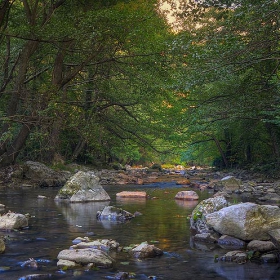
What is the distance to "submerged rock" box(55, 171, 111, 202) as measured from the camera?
46.9 feet

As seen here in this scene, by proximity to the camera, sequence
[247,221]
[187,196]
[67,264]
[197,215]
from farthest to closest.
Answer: [187,196] < [197,215] < [247,221] < [67,264]

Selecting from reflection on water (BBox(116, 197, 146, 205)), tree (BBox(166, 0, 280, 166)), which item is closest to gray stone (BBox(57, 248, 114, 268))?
tree (BBox(166, 0, 280, 166))

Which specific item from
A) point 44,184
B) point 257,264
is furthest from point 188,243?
point 44,184

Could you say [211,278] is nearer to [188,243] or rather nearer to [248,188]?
[188,243]

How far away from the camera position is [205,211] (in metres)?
8.99

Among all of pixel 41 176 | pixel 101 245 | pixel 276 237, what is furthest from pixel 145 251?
pixel 41 176

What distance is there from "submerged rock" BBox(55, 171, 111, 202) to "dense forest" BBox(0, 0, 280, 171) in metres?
1.58

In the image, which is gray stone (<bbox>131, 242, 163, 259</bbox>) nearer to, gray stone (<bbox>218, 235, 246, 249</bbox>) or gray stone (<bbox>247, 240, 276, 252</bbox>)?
gray stone (<bbox>218, 235, 246, 249</bbox>)

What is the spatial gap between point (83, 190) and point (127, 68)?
629 cm

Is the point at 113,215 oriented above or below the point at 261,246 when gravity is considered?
above

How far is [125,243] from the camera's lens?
24.6 feet

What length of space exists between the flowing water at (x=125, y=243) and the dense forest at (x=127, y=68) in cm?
279

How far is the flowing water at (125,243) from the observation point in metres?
5.73

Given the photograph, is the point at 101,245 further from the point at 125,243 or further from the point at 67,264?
the point at 67,264
